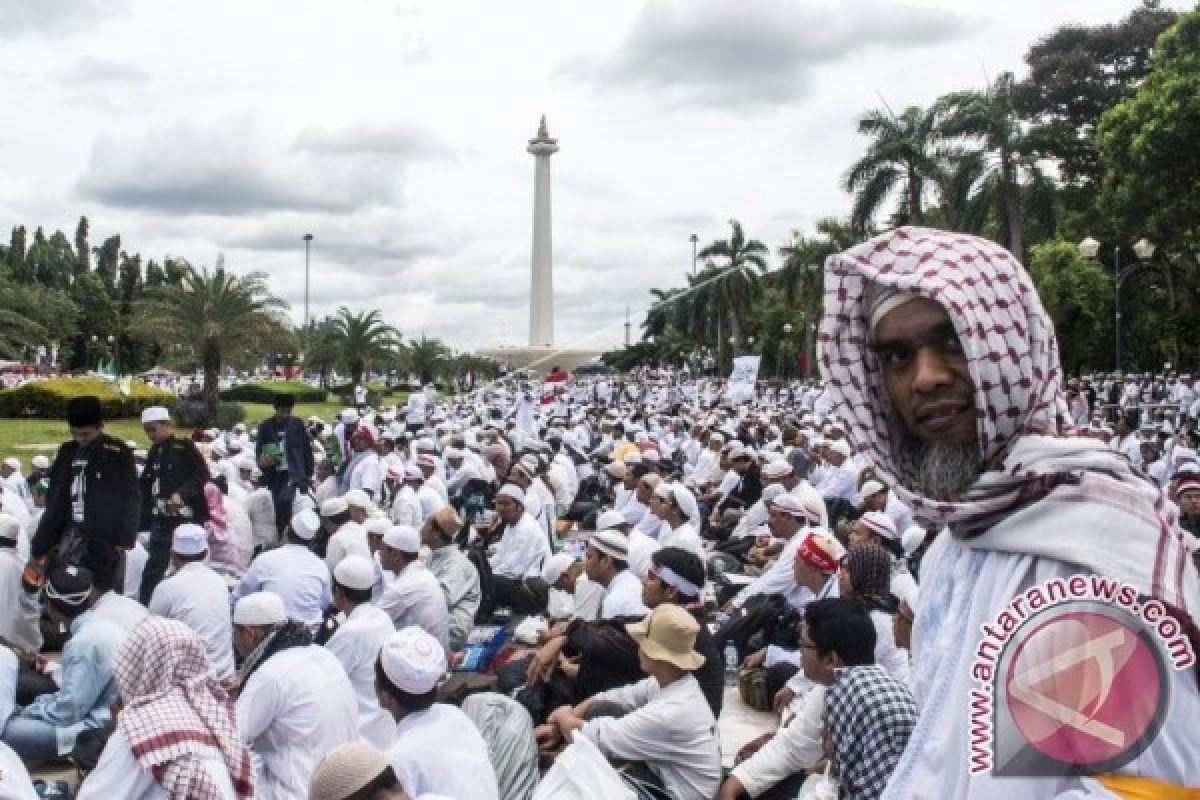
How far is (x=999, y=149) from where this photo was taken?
25703 mm

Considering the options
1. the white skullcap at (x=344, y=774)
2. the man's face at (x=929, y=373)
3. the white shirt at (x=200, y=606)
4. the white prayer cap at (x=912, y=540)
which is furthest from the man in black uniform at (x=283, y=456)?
the man's face at (x=929, y=373)

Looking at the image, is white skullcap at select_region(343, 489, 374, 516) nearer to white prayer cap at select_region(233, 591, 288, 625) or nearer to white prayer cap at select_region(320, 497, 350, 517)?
white prayer cap at select_region(320, 497, 350, 517)

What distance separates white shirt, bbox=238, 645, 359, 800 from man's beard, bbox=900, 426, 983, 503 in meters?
3.24

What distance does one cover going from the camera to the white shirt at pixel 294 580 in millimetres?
6480

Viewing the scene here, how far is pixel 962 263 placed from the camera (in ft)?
4.37

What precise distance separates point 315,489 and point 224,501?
340cm

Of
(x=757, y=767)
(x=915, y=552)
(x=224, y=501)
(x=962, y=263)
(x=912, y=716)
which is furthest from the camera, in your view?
(x=224, y=501)

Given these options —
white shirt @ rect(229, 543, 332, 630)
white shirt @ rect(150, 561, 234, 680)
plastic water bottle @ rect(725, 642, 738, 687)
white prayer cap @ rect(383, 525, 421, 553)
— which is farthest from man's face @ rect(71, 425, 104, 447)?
plastic water bottle @ rect(725, 642, 738, 687)

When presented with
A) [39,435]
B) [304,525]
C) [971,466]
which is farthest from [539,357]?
[971,466]

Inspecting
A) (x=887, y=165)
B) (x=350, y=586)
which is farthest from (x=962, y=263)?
(x=887, y=165)

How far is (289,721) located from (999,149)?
25.1 m

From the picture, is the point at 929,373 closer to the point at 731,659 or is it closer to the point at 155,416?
the point at 731,659

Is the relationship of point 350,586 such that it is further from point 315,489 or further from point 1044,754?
point 315,489

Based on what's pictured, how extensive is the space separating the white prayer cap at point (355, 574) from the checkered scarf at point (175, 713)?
190cm
